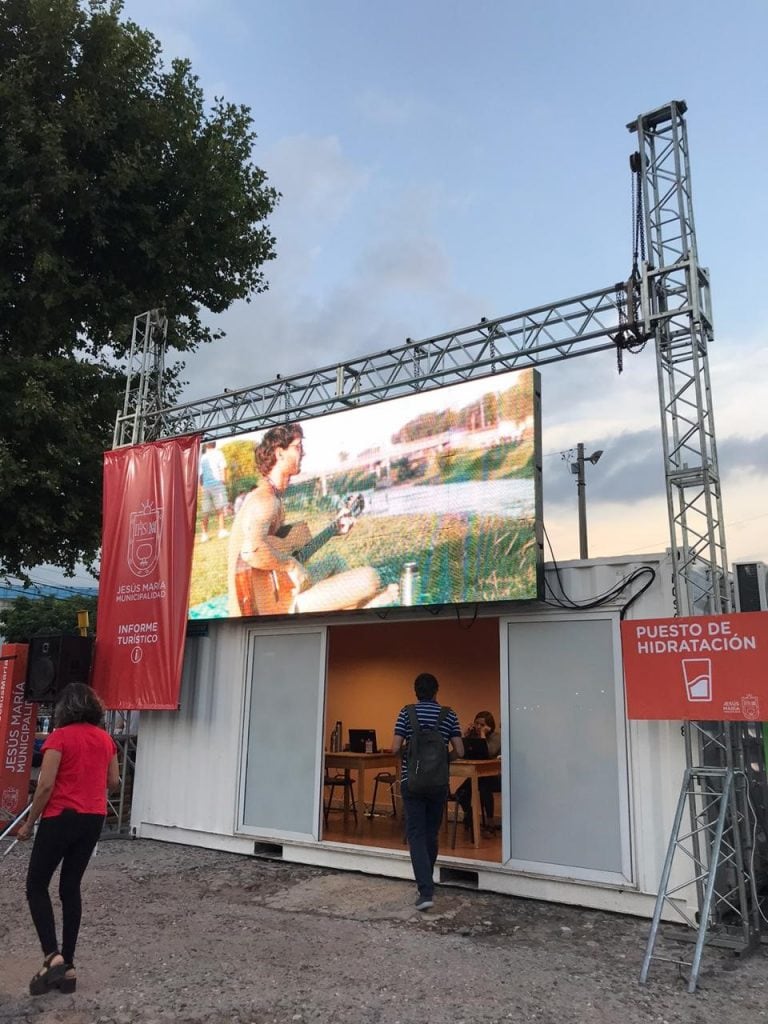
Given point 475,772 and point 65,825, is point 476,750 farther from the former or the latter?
point 65,825

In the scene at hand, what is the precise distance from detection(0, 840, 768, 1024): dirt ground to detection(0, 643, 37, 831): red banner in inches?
95.2

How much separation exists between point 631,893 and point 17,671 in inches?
257

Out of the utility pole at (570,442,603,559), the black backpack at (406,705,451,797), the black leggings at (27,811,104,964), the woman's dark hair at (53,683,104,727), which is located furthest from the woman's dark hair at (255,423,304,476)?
the utility pole at (570,442,603,559)

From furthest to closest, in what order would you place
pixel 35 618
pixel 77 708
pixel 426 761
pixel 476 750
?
pixel 35 618
pixel 476 750
pixel 426 761
pixel 77 708

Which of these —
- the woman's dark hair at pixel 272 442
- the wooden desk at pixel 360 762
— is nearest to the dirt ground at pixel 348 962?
the wooden desk at pixel 360 762

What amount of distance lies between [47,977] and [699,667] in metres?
3.86

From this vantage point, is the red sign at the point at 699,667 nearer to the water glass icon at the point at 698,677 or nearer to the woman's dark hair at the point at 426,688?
the water glass icon at the point at 698,677

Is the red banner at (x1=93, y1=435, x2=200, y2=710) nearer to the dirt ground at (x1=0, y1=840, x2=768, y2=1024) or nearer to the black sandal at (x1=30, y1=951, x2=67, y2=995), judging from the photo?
the dirt ground at (x1=0, y1=840, x2=768, y2=1024)

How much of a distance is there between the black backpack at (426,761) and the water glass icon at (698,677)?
5.61ft

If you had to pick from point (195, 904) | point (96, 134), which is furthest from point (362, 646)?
point (96, 134)

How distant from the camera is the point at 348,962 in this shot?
175 inches

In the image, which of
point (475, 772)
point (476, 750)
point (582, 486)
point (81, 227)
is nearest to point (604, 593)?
point (475, 772)

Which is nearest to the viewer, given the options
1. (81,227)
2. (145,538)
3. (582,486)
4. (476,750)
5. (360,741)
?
(476,750)

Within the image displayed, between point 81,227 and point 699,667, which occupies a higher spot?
point 81,227
